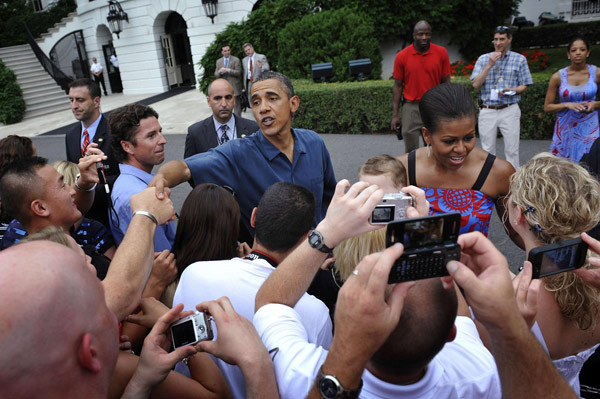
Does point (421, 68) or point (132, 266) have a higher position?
point (421, 68)

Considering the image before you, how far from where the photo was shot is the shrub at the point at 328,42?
13055 mm

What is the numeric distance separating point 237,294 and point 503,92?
5.61 m

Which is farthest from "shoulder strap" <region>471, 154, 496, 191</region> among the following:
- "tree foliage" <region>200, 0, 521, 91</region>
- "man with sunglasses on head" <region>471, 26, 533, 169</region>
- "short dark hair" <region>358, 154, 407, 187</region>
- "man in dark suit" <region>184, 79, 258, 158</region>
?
"tree foliage" <region>200, 0, 521, 91</region>

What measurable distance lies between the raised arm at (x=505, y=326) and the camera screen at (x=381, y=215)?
407mm

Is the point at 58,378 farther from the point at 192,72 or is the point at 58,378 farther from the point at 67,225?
the point at 192,72

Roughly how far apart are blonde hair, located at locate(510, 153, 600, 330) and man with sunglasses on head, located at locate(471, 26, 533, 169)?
4.69 m

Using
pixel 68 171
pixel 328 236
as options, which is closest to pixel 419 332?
pixel 328 236

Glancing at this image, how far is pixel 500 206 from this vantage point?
2.98 metres

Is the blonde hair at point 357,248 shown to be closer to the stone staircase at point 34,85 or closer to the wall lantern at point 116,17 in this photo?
the stone staircase at point 34,85

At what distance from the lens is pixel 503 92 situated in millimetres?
6168

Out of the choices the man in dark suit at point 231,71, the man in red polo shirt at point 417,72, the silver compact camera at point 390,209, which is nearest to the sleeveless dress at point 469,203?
the silver compact camera at point 390,209

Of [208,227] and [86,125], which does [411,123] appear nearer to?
[86,125]

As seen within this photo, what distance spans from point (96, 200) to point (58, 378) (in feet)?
9.85

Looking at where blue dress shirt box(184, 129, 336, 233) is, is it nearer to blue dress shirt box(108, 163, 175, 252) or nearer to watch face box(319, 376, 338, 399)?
blue dress shirt box(108, 163, 175, 252)
